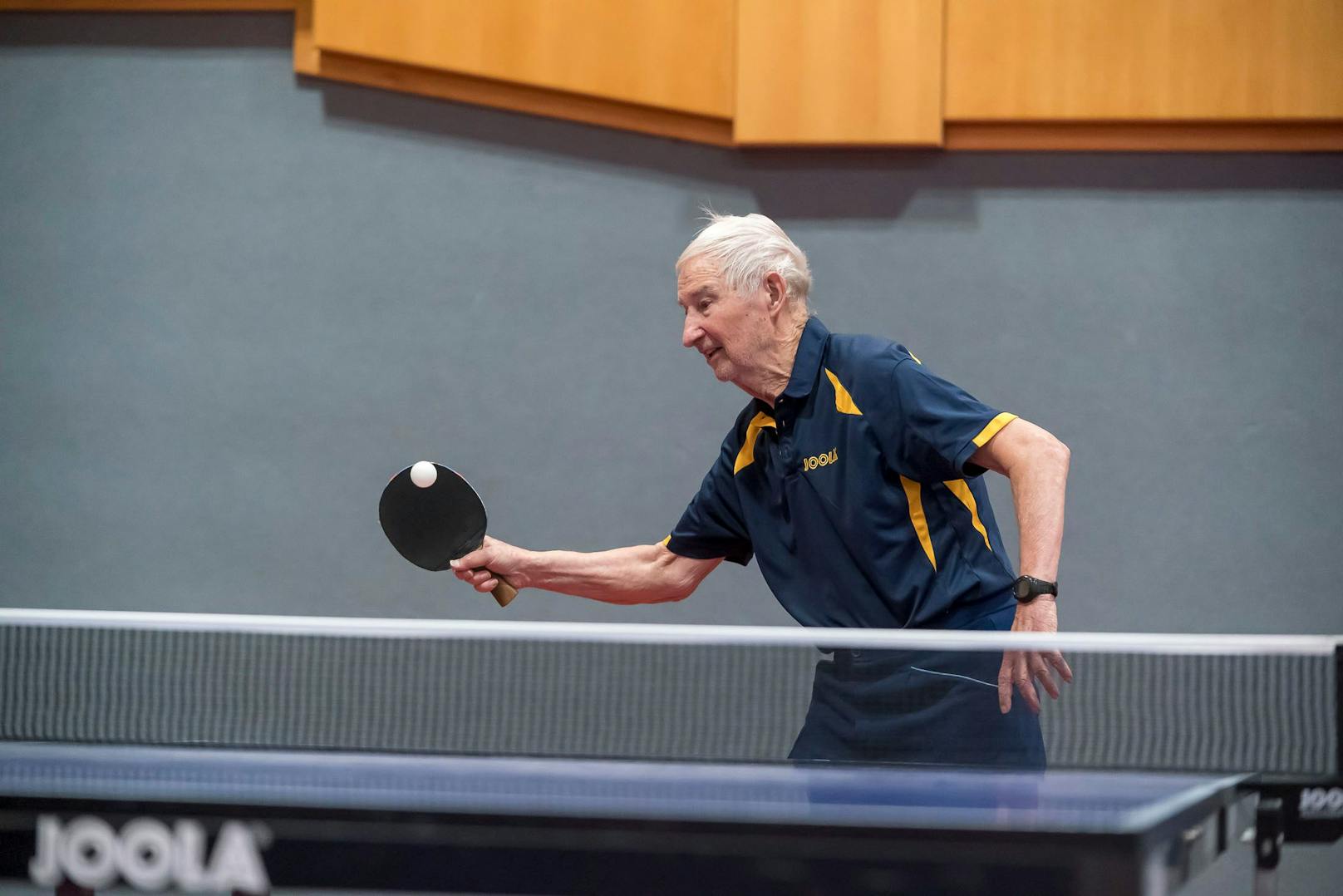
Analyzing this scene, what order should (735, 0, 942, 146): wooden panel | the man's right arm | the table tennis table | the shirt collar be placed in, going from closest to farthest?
the table tennis table → the shirt collar → the man's right arm → (735, 0, 942, 146): wooden panel

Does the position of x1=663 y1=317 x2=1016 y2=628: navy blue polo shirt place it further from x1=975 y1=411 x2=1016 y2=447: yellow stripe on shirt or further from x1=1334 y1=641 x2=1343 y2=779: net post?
x1=1334 y1=641 x2=1343 y2=779: net post

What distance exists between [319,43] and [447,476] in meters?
2.21

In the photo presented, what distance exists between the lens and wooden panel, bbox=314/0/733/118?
436 cm

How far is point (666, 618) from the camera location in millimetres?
4488

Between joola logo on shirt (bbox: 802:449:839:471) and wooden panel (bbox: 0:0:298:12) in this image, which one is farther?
wooden panel (bbox: 0:0:298:12)

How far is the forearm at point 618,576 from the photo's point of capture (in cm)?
310

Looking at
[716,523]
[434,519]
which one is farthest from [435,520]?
[716,523]

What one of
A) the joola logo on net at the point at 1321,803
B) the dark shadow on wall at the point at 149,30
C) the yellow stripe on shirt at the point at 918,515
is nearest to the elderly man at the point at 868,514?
the yellow stripe on shirt at the point at 918,515

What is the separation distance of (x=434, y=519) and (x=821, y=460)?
→ 2.81ft

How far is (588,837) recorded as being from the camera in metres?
1.59

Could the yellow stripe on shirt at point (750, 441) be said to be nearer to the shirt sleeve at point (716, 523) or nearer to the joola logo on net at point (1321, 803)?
the shirt sleeve at point (716, 523)

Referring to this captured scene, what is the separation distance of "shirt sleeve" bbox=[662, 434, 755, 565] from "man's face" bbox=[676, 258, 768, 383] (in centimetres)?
19

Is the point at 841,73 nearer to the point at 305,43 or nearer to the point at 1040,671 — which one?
the point at 305,43

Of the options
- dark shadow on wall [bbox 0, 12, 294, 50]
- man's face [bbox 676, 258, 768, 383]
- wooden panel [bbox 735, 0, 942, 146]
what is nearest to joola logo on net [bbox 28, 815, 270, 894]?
man's face [bbox 676, 258, 768, 383]
